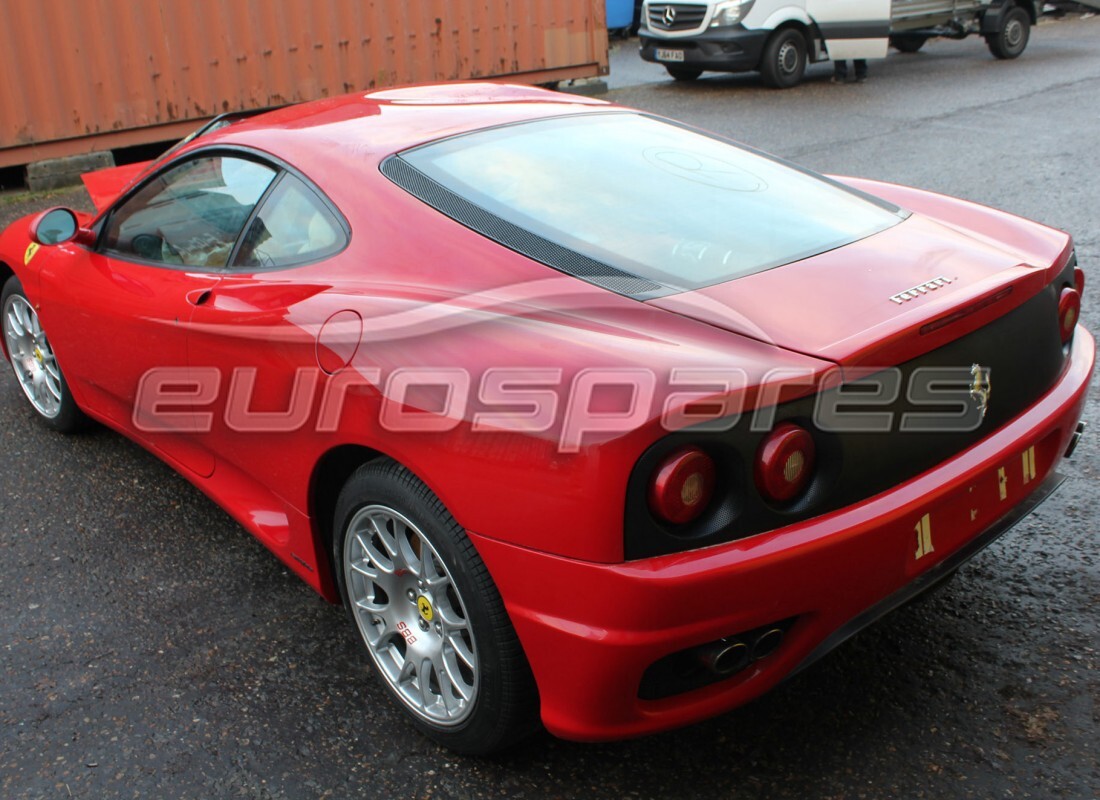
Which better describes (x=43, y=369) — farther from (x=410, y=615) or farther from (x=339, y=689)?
(x=410, y=615)

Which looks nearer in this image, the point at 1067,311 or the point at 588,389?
the point at 588,389

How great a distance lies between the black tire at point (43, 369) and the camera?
423 cm

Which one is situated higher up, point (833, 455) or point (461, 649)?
point (833, 455)

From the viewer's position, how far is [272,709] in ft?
8.98

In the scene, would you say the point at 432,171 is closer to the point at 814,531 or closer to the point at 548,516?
the point at 548,516

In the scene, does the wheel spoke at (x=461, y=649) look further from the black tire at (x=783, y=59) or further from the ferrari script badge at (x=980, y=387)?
the black tire at (x=783, y=59)

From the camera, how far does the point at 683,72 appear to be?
42.7 ft

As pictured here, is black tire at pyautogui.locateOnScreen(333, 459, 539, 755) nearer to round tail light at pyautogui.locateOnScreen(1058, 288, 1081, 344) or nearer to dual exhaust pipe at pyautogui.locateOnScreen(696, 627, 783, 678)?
dual exhaust pipe at pyautogui.locateOnScreen(696, 627, 783, 678)

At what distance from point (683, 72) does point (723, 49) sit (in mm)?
959

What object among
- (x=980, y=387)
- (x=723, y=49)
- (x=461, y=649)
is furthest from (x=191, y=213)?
(x=723, y=49)

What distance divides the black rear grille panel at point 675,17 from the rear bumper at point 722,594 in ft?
35.1

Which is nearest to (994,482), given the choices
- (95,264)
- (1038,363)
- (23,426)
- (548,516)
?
(1038,363)

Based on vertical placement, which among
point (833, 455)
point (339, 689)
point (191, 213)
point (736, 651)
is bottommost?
point (339, 689)

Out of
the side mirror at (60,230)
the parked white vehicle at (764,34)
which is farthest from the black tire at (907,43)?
the side mirror at (60,230)
